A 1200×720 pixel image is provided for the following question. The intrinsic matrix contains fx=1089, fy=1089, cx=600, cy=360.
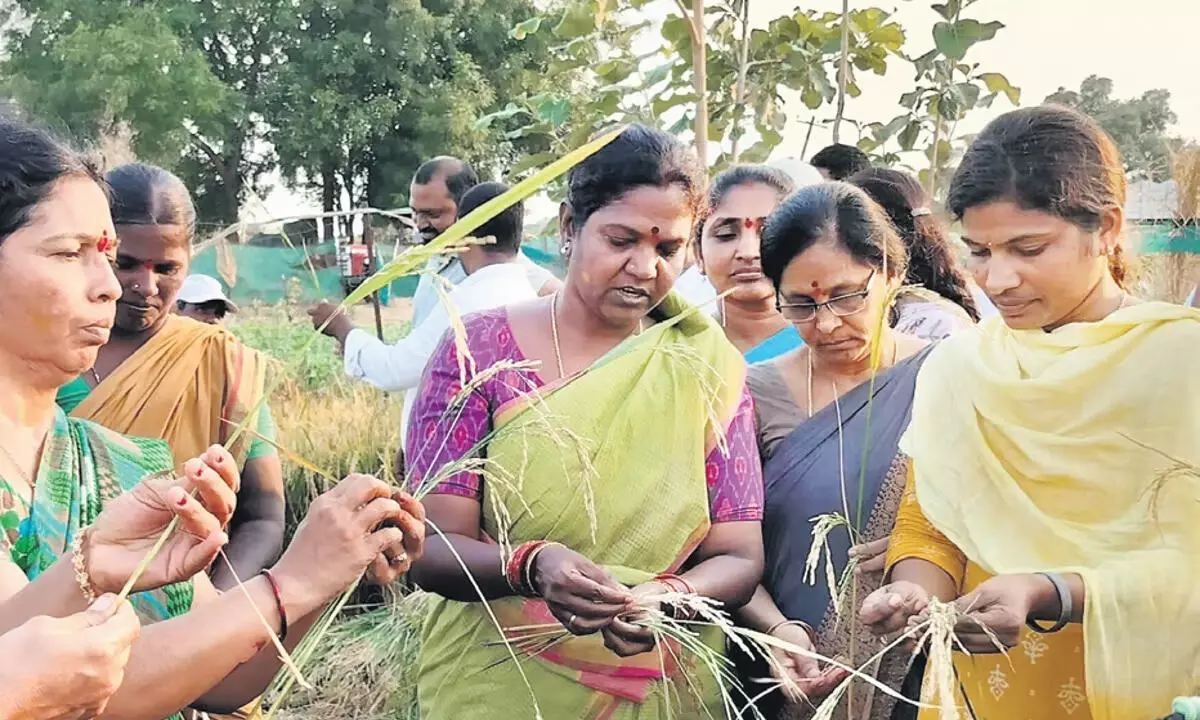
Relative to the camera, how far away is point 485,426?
85.6 inches

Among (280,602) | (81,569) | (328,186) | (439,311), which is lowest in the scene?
(328,186)

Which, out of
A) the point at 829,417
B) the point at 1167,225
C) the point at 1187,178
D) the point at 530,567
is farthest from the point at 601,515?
the point at 1187,178

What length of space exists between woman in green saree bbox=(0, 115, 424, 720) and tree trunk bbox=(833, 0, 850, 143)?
6.20 meters

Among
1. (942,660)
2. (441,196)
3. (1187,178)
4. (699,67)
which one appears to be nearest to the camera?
(942,660)

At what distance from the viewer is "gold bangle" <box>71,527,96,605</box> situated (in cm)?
150

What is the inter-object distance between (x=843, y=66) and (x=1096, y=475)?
5.82 m

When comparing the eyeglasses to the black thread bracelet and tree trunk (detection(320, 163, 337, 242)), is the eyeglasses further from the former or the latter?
tree trunk (detection(320, 163, 337, 242))

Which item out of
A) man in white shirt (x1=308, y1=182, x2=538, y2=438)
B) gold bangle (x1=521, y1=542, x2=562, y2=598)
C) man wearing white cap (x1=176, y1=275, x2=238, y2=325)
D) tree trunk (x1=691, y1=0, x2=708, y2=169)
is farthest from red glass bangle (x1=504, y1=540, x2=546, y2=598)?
tree trunk (x1=691, y1=0, x2=708, y2=169)

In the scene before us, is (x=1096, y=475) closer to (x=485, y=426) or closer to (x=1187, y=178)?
(x=485, y=426)

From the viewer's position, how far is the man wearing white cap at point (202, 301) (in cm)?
485

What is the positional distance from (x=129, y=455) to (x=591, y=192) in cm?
103

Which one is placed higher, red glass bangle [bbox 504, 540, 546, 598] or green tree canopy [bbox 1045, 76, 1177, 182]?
green tree canopy [bbox 1045, 76, 1177, 182]

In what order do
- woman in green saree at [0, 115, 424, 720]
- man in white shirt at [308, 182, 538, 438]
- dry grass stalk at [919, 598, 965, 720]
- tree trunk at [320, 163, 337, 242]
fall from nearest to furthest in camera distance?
1. dry grass stalk at [919, 598, 965, 720]
2. woman in green saree at [0, 115, 424, 720]
3. man in white shirt at [308, 182, 538, 438]
4. tree trunk at [320, 163, 337, 242]

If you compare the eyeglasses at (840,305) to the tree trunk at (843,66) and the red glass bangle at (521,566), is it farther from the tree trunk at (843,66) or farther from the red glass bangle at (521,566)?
the tree trunk at (843,66)
